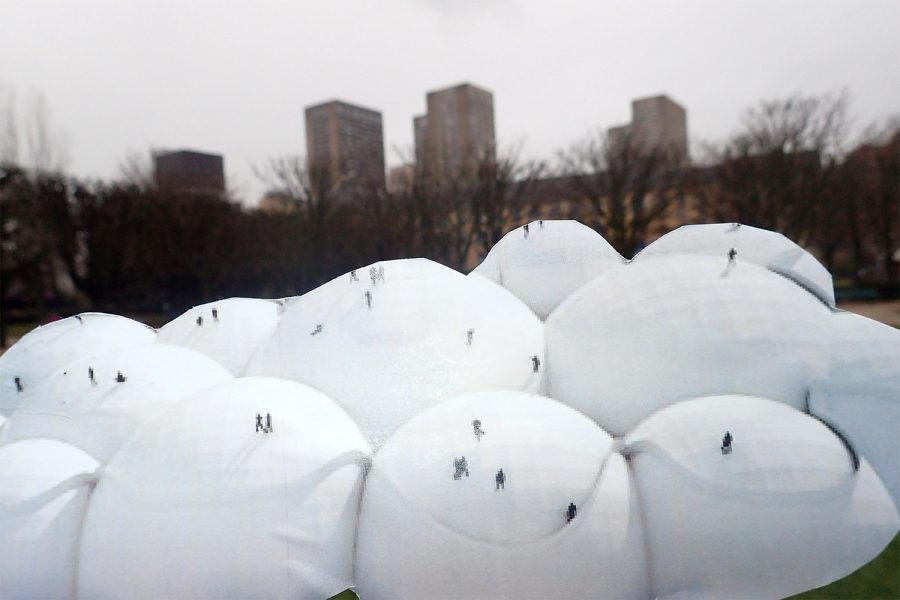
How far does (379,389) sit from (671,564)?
2.66 metres

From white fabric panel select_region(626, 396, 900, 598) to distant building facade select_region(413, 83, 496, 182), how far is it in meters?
7.93

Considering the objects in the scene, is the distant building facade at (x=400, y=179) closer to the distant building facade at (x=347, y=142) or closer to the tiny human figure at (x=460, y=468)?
the distant building facade at (x=347, y=142)

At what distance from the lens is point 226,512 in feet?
13.9

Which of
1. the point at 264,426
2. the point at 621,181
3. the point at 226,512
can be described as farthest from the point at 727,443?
the point at 621,181

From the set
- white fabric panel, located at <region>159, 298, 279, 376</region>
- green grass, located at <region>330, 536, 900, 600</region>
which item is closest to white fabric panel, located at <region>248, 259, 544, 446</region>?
white fabric panel, located at <region>159, 298, 279, 376</region>

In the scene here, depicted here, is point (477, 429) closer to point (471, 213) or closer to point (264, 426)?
point (264, 426)

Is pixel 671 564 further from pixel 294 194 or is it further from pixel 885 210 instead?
pixel 885 210

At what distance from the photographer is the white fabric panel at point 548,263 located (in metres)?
7.92

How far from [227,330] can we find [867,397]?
641 cm

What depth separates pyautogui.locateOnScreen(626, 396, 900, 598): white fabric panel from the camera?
416cm

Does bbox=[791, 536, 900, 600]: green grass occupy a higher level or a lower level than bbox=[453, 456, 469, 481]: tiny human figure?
lower

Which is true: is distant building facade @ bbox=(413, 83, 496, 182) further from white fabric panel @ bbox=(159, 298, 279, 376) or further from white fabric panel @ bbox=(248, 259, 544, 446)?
white fabric panel @ bbox=(248, 259, 544, 446)

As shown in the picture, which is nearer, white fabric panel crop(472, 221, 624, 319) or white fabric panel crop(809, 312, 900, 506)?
white fabric panel crop(809, 312, 900, 506)

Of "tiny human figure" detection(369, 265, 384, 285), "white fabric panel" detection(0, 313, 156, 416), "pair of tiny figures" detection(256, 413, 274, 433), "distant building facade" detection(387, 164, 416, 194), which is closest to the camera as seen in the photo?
"pair of tiny figures" detection(256, 413, 274, 433)
